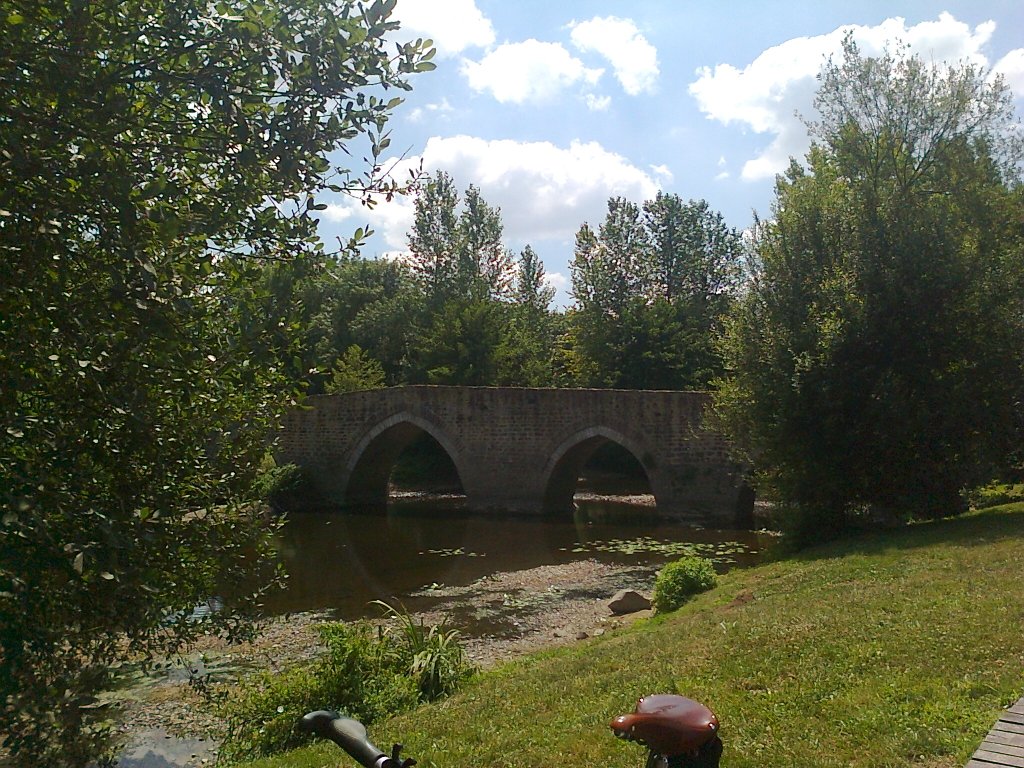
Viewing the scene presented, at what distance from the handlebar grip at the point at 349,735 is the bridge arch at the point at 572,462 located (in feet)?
67.6

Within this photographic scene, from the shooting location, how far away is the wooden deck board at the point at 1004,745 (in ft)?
11.2

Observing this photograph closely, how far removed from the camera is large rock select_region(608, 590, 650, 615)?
12148mm

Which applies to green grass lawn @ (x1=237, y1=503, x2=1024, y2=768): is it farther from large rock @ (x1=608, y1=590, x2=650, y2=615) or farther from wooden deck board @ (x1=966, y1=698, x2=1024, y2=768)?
large rock @ (x1=608, y1=590, x2=650, y2=615)

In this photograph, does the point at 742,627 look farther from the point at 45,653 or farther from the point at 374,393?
the point at 374,393

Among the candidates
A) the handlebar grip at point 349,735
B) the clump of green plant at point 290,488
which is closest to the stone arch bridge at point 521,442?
the clump of green plant at point 290,488

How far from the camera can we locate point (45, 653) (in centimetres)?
322

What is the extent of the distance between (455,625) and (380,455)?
53.3ft

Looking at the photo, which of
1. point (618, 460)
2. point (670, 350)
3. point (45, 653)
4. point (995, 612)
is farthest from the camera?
point (618, 460)

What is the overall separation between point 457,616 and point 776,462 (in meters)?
5.48

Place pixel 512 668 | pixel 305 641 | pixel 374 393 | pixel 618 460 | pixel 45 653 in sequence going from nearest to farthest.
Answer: pixel 45 653 < pixel 512 668 < pixel 305 641 < pixel 374 393 < pixel 618 460

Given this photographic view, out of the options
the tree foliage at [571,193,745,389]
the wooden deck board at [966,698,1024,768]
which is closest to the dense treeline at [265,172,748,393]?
the tree foliage at [571,193,745,389]

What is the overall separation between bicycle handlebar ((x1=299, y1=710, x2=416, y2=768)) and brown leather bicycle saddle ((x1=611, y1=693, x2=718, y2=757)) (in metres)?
0.61

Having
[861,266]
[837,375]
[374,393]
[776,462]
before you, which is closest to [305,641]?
[776,462]

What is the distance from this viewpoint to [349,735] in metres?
2.23
